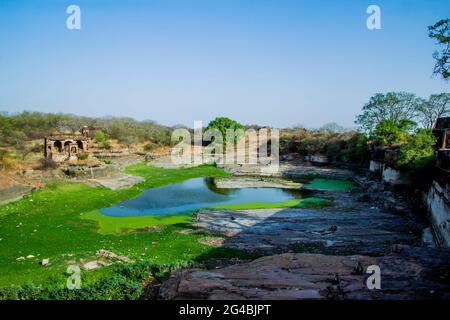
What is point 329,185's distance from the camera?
35594 millimetres

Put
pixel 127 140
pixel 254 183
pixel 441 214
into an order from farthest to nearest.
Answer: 1. pixel 127 140
2. pixel 254 183
3. pixel 441 214

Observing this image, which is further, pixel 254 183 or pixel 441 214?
pixel 254 183

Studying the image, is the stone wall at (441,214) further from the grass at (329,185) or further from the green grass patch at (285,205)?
the grass at (329,185)

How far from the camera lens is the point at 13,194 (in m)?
22.6

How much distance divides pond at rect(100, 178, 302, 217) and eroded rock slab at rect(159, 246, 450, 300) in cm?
1520

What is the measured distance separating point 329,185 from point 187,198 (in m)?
16.3

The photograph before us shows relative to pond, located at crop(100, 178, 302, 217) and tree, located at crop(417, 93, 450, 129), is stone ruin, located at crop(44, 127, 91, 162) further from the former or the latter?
tree, located at crop(417, 93, 450, 129)

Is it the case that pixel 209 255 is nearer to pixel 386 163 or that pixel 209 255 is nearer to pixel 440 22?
pixel 440 22

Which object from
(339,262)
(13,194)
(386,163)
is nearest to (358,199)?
(386,163)

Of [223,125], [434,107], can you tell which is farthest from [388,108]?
[223,125]

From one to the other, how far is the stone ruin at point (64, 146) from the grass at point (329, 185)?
91.1 feet

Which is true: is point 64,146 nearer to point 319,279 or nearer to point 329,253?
point 329,253

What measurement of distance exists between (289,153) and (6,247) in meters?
52.3

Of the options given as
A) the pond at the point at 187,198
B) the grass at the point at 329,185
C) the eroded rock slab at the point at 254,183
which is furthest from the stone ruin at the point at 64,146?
the grass at the point at 329,185
